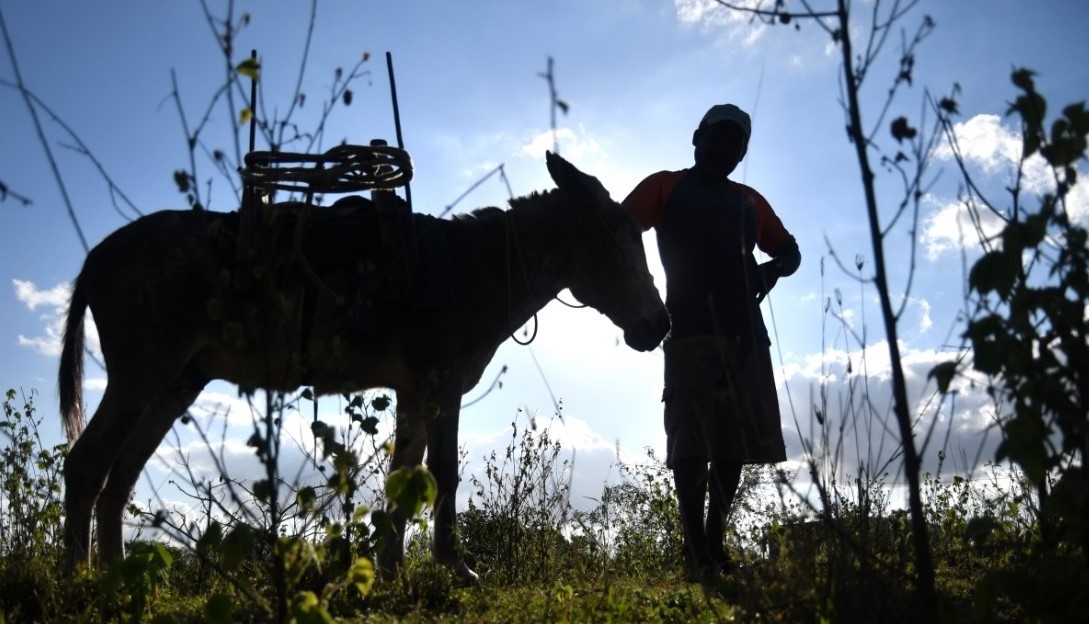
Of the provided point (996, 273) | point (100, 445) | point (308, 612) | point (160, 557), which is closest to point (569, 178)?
point (100, 445)

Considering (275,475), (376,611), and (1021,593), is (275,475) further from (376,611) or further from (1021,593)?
(1021,593)

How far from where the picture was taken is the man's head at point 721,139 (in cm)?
549

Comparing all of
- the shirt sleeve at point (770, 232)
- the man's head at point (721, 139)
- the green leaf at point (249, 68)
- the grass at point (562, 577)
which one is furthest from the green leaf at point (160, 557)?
the shirt sleeve at point (770, 232)

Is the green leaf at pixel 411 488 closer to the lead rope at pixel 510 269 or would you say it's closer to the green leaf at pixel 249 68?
the green leaf at pixel 249 68

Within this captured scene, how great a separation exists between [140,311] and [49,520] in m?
1.18

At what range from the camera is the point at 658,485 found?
682cm

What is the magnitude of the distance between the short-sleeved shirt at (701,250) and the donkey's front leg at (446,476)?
1.53 metres

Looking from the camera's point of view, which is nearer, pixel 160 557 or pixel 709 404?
pixel 160 557

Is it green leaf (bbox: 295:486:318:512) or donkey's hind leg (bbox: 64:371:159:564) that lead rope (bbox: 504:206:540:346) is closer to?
donkey's hind leg (bbox: 64:371:159:564)

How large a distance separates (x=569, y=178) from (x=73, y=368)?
3.09 meters

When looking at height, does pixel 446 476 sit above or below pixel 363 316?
below

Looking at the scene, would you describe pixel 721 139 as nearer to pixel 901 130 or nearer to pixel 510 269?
pixel 510 269

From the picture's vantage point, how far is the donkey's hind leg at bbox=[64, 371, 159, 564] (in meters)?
4.22

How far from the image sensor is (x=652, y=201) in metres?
5.55
